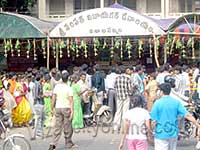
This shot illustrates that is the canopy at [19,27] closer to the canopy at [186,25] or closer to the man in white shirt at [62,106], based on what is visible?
the canopy at [186,25]

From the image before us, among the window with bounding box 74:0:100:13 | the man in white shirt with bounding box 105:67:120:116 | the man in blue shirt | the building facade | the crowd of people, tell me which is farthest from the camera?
the window with bounding box 74:0:100:13

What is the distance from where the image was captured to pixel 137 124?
884cm

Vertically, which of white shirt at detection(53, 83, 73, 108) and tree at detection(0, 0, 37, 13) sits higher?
tree at detection(0, 0, 37, 13)

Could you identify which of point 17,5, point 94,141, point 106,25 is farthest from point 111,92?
point 17,5

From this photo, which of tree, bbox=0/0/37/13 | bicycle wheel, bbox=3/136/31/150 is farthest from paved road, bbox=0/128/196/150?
tree, bbox=0/0/37/13

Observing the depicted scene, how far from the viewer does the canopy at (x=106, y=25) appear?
19.1m

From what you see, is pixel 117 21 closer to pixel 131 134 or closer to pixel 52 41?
pixel 52 41

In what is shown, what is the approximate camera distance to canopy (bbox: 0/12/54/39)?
2070 cm

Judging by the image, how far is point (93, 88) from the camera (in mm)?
17484

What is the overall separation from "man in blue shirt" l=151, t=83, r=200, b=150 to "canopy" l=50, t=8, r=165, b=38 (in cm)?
1021

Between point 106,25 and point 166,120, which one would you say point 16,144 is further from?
point 106,25

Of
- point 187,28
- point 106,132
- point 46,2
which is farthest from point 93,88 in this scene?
point 46,2

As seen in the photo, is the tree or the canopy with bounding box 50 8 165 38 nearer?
the canopy with bounding box 50 8 165 38

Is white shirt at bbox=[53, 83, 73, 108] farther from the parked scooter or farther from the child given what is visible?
the child
